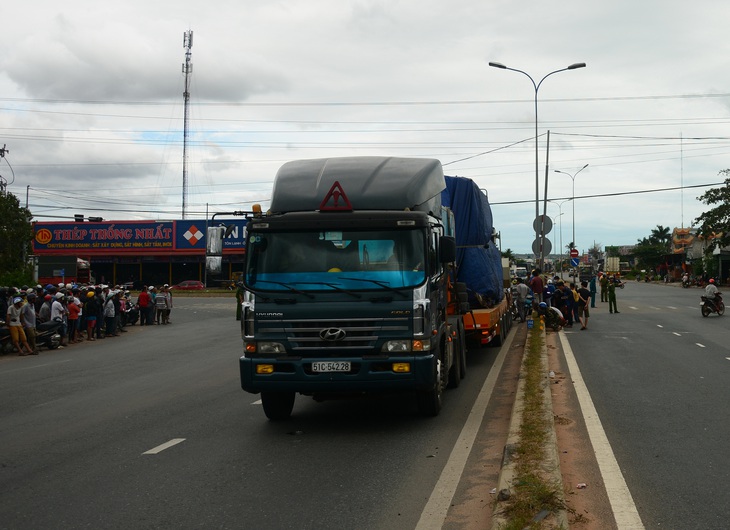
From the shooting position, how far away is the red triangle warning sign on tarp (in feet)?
30.2

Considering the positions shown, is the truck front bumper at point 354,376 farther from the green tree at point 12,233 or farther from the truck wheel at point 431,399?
the green tree at point 12,233

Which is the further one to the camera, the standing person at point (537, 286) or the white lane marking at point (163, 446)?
the standing person at point (537, 286)

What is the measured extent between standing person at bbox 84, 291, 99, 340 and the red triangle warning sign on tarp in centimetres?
1927

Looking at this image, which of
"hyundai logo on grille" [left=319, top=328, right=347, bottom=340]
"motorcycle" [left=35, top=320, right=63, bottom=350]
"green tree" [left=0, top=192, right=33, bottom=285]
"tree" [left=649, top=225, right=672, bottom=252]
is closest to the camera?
"hyundai logo on grille" [left=319, top=328, right=347, bottom=340]

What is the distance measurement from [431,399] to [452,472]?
251 cm

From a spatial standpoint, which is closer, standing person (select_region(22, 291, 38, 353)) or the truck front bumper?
the truck front bumper

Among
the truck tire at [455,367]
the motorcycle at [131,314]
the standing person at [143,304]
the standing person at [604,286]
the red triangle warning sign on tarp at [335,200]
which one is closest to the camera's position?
the red triangle warning sign on tarp at [335,200]

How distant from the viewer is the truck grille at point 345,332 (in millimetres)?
8688

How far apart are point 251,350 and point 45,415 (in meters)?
3.88

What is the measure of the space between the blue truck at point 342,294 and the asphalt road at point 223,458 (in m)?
0.65

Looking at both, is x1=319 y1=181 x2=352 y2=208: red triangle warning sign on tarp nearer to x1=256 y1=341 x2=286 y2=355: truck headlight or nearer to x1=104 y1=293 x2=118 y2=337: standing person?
x1=256 y1=341 x2=286 y2=355: truck headlight

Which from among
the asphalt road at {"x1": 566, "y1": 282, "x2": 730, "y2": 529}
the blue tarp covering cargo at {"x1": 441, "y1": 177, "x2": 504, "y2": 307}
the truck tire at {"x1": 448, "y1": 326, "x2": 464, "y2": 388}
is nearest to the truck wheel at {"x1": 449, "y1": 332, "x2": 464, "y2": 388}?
the truck tire at {"x1": 448, "y1": 326, "x2": 464, "y2": 388}

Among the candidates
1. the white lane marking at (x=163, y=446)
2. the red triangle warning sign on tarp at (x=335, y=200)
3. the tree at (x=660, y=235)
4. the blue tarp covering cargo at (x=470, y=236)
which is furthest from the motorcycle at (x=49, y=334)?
the tree at (x=660, y=235)

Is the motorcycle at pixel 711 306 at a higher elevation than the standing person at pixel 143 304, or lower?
higher
